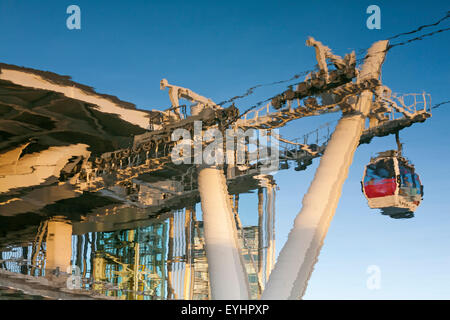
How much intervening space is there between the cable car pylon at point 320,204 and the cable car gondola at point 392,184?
4.15 feet

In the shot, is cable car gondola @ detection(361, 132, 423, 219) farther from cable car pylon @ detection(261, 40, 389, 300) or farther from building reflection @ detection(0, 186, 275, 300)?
building reflection @ detection(0, 186, 275, 300)

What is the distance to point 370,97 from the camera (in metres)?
23.2

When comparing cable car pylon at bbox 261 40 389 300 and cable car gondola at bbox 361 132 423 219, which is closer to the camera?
cable car pylon at bbox 261 40 389 300

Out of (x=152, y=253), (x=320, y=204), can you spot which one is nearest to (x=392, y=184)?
(x=320, y=204)

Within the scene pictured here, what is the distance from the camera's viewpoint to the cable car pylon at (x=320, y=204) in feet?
62.6

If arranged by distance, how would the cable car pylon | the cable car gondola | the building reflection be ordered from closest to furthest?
the cable car pylon, the cable car gondola, the building reflection

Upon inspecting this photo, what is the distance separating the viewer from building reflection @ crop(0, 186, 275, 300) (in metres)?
39.1

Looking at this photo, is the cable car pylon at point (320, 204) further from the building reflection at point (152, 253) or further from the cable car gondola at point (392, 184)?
the building reflection at point (152, 253)

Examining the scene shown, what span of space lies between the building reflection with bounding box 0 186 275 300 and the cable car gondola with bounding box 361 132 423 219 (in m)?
21.2

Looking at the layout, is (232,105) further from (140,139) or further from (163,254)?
(163,254)

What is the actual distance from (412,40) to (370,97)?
14.3 ft

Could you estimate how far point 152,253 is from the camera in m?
51.2

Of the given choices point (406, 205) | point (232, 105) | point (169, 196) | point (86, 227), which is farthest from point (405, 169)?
point (86, 227)

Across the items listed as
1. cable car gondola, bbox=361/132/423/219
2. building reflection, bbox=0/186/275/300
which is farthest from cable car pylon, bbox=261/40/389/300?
building reflection, bbox=0/186/275/300
